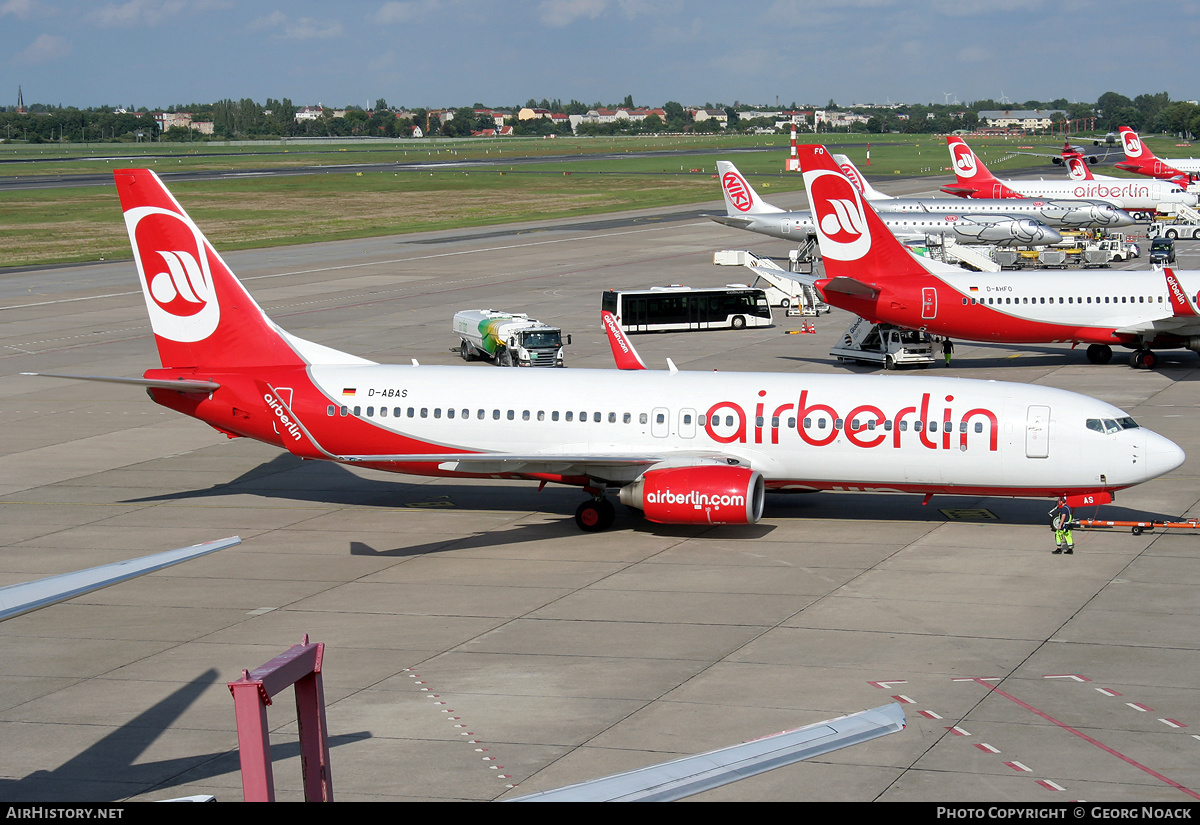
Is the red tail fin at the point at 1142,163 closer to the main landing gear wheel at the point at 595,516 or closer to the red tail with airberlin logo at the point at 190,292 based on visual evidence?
the main landing gear wheel at the point at 595,516

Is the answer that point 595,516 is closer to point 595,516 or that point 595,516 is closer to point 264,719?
point 595,516

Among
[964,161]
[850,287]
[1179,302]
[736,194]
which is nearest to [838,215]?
[850,287]

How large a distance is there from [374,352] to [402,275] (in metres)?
35.0

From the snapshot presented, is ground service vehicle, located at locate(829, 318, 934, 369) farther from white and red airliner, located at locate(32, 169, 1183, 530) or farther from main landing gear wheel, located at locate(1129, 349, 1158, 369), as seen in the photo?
white and red airliner, located at locate(32, 169, 1183, 530)

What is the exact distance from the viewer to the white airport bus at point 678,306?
7175 centimetres

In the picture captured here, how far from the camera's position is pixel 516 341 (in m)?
58.4

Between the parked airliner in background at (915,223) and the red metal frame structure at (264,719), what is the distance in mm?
Result: 93591

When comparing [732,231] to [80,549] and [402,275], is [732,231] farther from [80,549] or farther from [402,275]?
[80,549]

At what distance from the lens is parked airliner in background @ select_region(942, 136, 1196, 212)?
419 feet

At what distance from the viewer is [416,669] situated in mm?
23797

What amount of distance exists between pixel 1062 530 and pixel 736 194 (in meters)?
82.3

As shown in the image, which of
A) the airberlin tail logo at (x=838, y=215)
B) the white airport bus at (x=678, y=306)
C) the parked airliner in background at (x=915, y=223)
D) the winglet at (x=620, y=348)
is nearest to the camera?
the winglet at (x=620, y=348)

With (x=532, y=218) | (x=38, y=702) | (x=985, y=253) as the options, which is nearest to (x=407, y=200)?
(x=532, y=218)

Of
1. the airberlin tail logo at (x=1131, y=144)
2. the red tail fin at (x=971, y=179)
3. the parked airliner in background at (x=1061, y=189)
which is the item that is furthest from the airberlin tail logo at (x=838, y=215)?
the airberlin tail logo at (x=1131, y=144)
